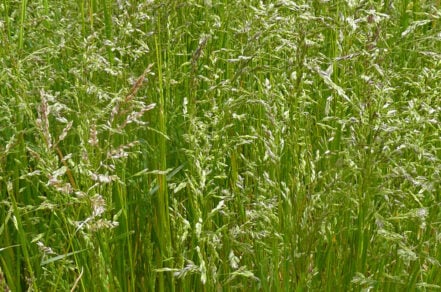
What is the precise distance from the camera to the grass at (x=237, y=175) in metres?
1.70

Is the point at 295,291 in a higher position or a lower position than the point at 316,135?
lower

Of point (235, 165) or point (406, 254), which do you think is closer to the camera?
point (406, 254)

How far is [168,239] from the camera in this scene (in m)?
1.86

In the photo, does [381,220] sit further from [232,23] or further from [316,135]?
[232,23]

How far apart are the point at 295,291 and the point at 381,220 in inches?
10.8

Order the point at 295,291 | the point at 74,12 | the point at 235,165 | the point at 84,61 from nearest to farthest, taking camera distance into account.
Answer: the point at 295,291 < the point at 84,61 < the point at 235,165 < the point at 74,12

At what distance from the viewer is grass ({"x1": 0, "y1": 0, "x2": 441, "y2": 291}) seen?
1.70m

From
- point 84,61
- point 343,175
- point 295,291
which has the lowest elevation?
point 295,291

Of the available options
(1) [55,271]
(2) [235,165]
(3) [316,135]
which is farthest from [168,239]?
(3) [316,135]

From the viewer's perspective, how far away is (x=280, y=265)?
6.20ft

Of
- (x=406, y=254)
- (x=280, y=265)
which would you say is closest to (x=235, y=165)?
(x=280, y=265)

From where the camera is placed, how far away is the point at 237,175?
6.59 ft

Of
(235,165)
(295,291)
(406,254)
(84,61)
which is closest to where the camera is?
(406,254)

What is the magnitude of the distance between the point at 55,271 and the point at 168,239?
0.29 meters
